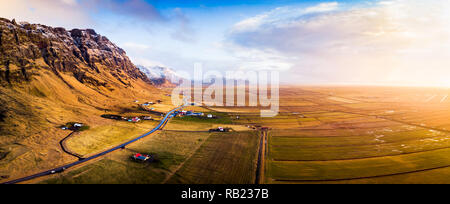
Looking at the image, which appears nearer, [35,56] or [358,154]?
[358,154]

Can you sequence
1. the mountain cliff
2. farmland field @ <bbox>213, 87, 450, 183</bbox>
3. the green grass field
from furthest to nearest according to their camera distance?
the mountain cliff, farmland field @ <bbox>213, 87, 450, 183</bbox>, the green grass field

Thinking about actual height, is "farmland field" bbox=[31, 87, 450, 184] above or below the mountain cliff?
below

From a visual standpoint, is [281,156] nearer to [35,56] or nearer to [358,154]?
[358,154]

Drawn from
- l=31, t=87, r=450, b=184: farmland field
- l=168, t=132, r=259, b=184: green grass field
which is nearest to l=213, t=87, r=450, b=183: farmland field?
l=31, t=87, r=450, b=184: farmland field

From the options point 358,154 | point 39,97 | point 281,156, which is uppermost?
point 39,97

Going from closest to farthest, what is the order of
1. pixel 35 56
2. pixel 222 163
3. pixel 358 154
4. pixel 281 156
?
pixel 222 163 → pixel 281 156 → pixel 358 154 → pixel 35 56

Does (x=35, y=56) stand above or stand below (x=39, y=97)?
above

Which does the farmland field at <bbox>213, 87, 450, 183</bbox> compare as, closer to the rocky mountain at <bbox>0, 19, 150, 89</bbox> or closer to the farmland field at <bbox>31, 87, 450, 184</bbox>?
the farmland field at <bbox>31, 87, 450, 184</bbox>

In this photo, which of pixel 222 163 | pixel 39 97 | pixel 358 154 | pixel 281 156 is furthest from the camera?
pixel 39 97

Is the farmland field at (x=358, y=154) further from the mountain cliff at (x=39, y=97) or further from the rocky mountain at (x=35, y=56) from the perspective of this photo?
the rocky mountain at (x=35, y=56)

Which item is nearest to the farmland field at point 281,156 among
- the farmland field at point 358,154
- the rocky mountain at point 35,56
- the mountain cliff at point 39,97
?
the farmland field at point 358,154

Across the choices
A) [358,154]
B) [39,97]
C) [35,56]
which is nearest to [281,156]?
[358,154]

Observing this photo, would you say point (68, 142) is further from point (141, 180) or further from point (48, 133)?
point (141, 180)
